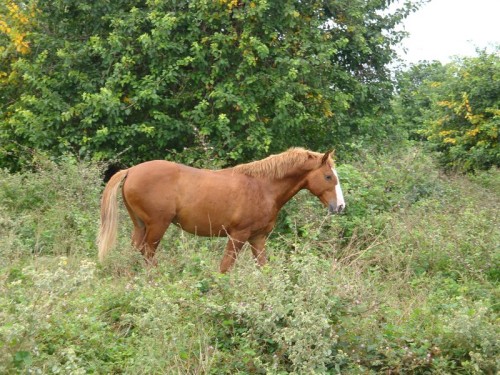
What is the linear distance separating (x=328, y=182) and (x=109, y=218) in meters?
2.62

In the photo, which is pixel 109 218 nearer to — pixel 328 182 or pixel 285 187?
pixel 285 187

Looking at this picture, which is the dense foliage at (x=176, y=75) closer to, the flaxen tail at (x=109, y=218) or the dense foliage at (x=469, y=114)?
the flaxen tail at (x=109, y=218)

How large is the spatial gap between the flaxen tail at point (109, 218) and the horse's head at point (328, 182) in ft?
7.52

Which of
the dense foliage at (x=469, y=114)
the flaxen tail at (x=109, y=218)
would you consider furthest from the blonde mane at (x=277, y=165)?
the dense foliage at (x=469, y=114)

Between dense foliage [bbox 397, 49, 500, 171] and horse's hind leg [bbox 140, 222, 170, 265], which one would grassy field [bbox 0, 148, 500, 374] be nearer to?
horse's hind leg [bbox 140, 222, 170, 265]

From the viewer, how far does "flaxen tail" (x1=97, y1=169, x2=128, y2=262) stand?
7750 millimetres

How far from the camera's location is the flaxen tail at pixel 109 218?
25.4ft

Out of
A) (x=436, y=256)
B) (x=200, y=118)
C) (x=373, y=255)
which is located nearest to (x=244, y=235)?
(x=373, y=255)

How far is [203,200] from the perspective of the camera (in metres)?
7.94

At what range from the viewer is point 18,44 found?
14.0 m

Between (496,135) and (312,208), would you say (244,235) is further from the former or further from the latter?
(496,135)

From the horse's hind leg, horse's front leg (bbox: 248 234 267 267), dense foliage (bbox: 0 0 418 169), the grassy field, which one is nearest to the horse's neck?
horse's front leg (bbox: 248 234 267 267)

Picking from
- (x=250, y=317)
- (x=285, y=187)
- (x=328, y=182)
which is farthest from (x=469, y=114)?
(x=250, y=317)

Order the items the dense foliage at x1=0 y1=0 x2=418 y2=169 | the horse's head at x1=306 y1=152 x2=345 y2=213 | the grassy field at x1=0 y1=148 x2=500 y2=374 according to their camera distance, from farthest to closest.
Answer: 1. the dense foliage at x1=0 y1=0 x2=418 y2=169
2. the horse's head at x1=306 y1=152 x2=345 y2=213
3. the grassy field at x1=0 y1=148 x2=500 y2=374
